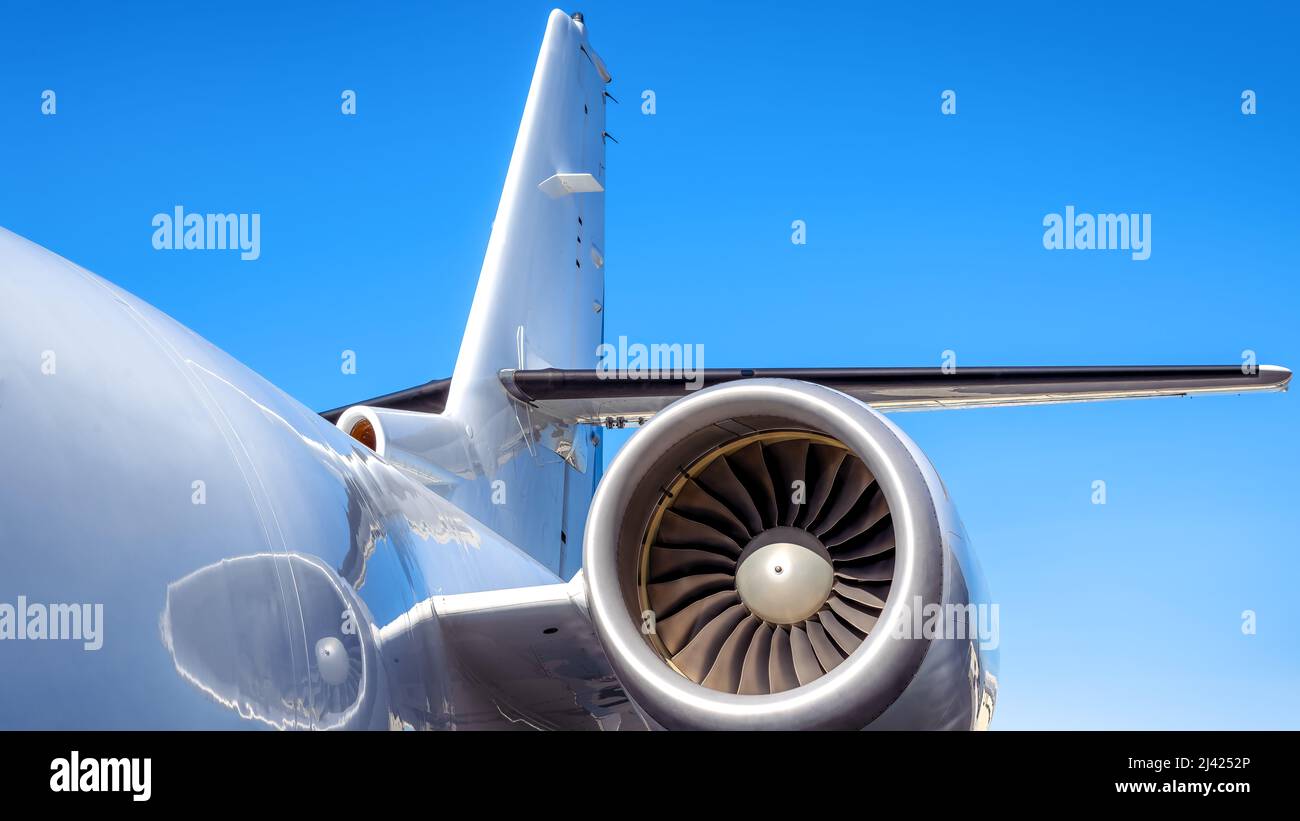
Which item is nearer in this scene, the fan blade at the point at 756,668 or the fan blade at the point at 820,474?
the fan blade at the point at 756,668

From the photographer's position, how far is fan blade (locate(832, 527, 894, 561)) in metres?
4.32

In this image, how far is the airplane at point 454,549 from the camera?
221 cm

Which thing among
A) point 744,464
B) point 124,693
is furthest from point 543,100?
point 124,693

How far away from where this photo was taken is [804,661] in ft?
14.2

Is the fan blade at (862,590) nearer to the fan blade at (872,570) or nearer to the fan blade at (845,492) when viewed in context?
the fan blade at (872,570)

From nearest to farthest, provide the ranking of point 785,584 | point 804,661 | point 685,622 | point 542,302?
point 785,584, point 804,661, point 685,622, point 542,302

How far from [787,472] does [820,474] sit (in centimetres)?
14

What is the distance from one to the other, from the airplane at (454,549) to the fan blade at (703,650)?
1 centimetres

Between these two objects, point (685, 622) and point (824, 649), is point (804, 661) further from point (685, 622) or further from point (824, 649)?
point (685, 622)

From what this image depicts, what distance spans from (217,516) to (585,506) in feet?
22.4

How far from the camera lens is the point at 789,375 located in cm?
592

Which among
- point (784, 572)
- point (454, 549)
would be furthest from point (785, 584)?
point (454, 549)

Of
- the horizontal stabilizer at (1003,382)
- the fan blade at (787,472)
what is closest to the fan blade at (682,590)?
the fan blade at (787,472)
